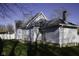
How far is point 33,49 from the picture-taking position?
3.30m

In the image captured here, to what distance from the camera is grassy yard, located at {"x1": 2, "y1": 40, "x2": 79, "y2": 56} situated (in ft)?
10.7

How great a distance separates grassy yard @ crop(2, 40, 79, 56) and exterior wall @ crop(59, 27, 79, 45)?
0.31ft

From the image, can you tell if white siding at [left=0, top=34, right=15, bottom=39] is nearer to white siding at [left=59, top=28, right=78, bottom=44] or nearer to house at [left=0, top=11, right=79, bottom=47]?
house at [left=0, top=11, right=79, bottom=47]

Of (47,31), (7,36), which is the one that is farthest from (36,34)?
(7,36)

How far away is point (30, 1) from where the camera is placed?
130 inches

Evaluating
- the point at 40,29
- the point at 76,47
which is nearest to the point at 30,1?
the point at 40,29

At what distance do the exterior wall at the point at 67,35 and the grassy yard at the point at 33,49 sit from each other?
0.09 meters

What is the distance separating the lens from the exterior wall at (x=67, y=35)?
3.25 m

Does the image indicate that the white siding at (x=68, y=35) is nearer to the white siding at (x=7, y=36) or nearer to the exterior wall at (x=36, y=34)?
the exterior wall at (x=36, y=34)

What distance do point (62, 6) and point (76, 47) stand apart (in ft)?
1.93

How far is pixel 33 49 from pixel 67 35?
1.64ft

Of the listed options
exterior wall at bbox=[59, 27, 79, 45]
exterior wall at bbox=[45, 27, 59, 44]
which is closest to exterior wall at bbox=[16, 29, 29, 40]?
exterior wall at bbox=[45, 27, 59, 44]

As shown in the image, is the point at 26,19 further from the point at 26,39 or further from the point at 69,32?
the point at 69,32

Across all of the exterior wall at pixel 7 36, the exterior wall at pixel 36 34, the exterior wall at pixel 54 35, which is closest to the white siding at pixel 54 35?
the exterior wall at pixel 54 35
